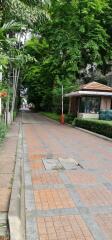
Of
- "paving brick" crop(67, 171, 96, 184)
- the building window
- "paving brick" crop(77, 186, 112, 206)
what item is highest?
the building window

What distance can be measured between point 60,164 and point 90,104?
84.2 feet

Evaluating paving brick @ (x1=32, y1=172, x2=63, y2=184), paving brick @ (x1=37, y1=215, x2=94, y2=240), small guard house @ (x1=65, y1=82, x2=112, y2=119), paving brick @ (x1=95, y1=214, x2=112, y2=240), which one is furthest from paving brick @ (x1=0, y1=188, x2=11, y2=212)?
small guard house @ (x1=65, y1=82, x2=112, y2=119)

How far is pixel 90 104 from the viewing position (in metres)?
37.5

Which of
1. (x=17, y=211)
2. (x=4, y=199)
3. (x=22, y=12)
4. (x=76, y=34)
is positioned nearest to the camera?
Answer: (x=17, y=211)

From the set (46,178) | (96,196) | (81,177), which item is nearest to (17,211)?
(96,196)

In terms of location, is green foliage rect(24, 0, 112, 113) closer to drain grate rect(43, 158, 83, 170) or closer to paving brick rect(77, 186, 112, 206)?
drain grate rect(43, 158, 83, 170)

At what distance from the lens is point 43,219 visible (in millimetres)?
6414

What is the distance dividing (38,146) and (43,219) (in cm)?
1083

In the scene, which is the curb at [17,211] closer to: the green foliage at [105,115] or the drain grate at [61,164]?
the drain grate at [61,164]

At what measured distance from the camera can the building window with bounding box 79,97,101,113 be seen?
122ft

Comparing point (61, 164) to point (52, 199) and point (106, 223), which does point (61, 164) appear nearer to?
point (52, 199)

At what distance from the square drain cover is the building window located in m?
24.3

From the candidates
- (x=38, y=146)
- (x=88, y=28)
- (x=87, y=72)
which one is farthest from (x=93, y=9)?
(x=38, y=146)

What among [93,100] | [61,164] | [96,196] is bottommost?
[61,164]
